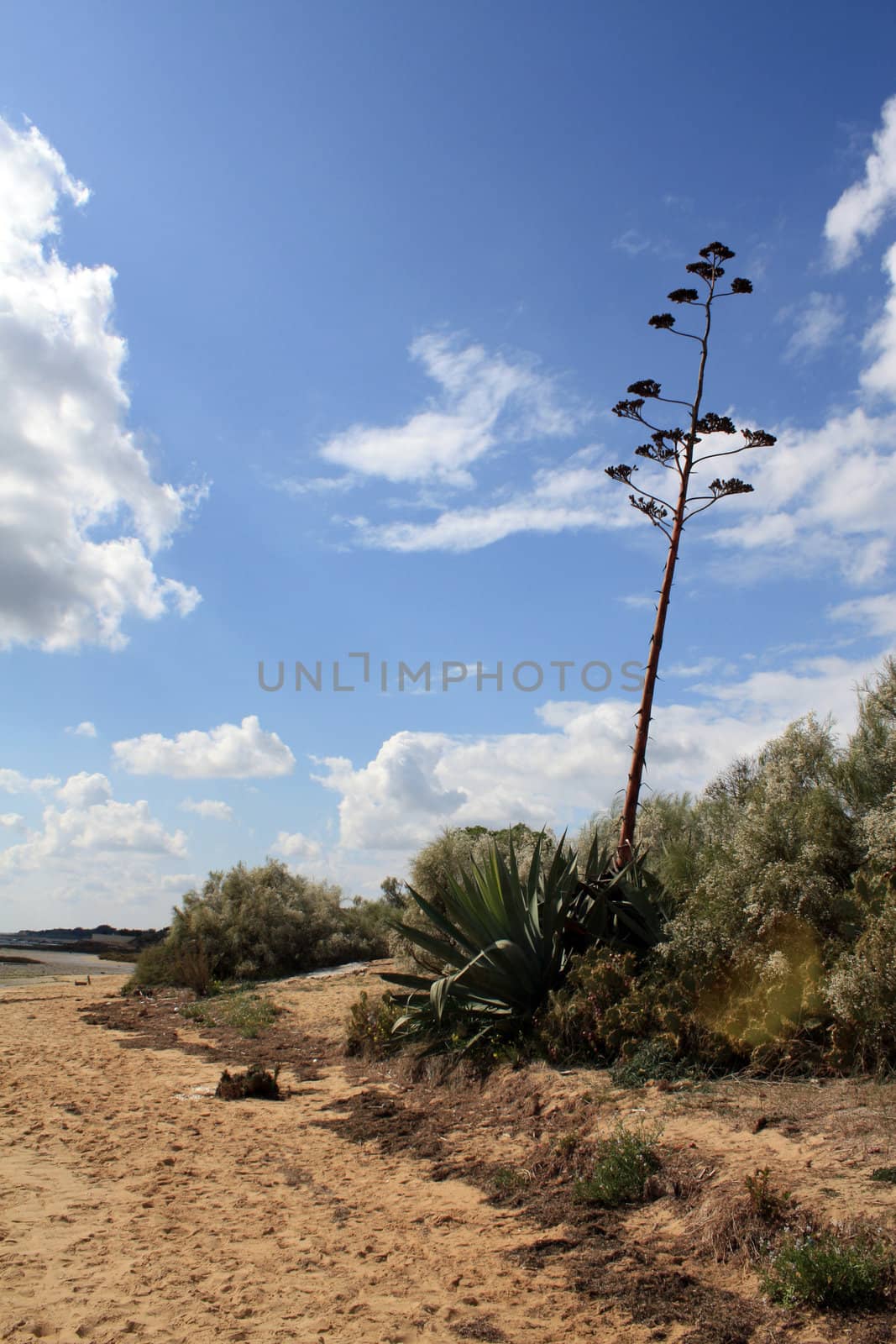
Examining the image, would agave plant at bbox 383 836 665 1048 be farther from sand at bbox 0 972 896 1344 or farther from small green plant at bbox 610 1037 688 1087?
small green plant at bbox 610 1037 688 1087

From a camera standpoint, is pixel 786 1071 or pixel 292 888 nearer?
pixel 786 1071

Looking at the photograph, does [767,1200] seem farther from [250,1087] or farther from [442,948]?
[250,1087]

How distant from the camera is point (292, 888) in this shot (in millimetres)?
→ 27094

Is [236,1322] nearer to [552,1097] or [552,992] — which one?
[552,1097]

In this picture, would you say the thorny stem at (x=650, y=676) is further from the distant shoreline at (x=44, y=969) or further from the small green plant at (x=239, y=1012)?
the distant shoreline at (x=44, y=969)

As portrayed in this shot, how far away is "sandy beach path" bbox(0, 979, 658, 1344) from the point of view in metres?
3.97

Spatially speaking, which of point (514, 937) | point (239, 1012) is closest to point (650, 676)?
point (514, 937)

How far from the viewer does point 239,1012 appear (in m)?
15.6

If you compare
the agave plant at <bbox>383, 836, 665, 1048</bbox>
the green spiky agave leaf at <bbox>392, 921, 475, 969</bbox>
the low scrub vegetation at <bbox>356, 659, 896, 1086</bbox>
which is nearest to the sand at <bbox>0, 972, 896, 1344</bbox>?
the low scrub vegetation at <bbox>356, 659, 896, 1086</bbox>

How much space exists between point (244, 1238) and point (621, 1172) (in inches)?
89.0

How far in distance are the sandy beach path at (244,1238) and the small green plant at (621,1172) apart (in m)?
0.47

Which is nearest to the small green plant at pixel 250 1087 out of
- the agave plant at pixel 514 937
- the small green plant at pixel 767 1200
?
the agave plant at pixel 514 937

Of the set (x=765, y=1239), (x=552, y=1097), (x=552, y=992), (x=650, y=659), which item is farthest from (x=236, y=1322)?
(x=650, y=659)

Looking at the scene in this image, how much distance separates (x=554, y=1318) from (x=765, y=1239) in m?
1.13
